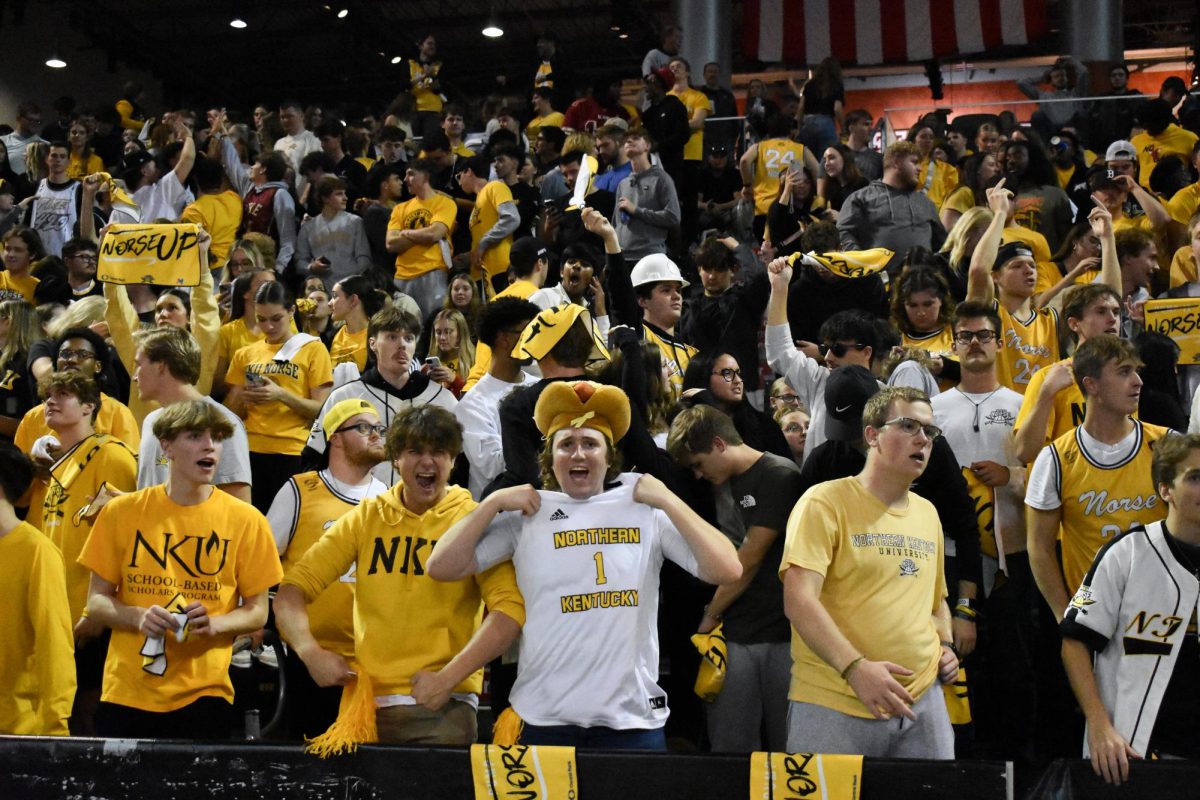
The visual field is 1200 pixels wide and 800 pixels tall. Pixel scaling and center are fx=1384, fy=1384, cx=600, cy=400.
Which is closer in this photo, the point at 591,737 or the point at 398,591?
the point at 591,737

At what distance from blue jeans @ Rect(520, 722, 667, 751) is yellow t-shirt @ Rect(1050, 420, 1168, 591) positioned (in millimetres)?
1963

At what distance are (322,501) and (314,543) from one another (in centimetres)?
37

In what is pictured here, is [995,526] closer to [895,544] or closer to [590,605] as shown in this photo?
[895,544]

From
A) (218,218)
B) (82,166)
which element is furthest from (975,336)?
(82,166)

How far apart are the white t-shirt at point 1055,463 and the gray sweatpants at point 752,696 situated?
1133 mm

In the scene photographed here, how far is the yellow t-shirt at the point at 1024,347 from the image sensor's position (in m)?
7.13

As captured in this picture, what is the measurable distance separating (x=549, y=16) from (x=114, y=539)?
24503 mm

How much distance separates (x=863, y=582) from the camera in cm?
453

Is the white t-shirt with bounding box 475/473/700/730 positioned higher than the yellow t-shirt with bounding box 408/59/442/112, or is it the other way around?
the yellow t-shirt with bounding box 408/59/442/112

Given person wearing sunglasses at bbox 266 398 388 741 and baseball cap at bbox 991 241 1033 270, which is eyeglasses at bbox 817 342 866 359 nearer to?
baseball cap at bbox 991 241 1033 270

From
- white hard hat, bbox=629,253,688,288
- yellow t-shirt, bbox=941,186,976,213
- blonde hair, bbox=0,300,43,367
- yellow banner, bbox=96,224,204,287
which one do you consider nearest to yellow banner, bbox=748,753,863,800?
white hard hat, bbox=629,253,688,288

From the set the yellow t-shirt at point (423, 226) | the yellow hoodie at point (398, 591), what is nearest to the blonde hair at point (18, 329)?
the yellow t-shirt at point (423, 226)

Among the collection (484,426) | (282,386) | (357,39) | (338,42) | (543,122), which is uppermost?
(338,42)

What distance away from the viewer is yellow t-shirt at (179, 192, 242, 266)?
11203 mm
